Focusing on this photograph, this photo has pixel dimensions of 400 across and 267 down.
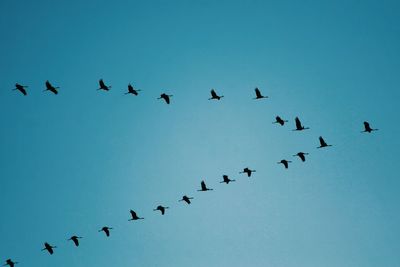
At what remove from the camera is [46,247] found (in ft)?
195

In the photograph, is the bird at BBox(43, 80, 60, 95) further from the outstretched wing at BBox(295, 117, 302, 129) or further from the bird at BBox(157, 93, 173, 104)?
the outstretched wing at BBox(295, 117, 302, 129)

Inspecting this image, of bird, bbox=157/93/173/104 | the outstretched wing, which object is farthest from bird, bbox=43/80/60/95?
the outstretched wing

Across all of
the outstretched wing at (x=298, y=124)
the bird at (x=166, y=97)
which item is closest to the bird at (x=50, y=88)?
the bird at (x=166, y=97)

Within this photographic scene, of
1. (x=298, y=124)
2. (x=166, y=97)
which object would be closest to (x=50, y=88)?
(x=166, y=97)

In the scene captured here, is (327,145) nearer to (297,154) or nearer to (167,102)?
(297,154)

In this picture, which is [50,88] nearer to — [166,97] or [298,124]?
[166,97]

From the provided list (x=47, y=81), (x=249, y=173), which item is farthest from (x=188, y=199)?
(x=47, y=81)

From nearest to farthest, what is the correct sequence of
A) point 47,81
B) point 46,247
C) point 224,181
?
point 47,81
point 46,247
point 224,181

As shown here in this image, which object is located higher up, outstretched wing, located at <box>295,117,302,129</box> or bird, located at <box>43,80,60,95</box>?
bird, located at <box>43,80,60,95</box>

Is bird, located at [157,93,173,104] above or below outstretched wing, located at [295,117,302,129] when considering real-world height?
above

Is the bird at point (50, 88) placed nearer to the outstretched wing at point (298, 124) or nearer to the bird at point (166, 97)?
the bird at point (166, 97)

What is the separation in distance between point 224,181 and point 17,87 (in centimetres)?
2519

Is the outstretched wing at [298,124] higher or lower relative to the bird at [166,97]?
lower

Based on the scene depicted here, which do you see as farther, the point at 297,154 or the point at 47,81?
the point at 297,154
